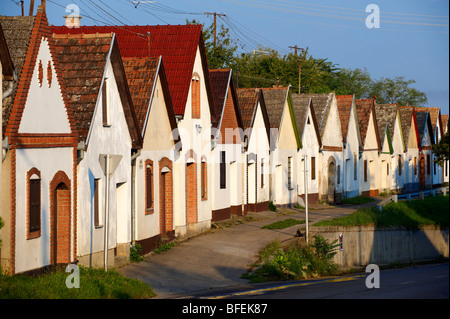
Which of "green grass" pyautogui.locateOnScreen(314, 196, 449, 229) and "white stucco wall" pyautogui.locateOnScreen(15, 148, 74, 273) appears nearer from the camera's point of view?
"white stucco wall" pyautogui.locateOnScreen(15, 148, 74, 273)

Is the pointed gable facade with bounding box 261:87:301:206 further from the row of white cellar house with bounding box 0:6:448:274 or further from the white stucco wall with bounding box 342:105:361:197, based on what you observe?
the white stucco wall with bounding box 342:105:361:197

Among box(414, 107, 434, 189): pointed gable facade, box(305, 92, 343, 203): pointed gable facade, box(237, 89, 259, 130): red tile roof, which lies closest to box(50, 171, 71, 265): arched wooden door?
box(237, 89, 259, 130): red tile roof

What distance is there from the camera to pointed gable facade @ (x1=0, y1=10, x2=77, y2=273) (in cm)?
1578

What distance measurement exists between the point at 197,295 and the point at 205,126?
1246cm

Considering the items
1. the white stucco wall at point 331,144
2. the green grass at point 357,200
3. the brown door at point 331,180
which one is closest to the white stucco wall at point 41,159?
the white stucco wall at point 331,144

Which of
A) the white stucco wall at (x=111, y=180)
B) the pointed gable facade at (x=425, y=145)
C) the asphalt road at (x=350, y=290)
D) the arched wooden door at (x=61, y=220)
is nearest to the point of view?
the asphalt road at (x=350, y=290)

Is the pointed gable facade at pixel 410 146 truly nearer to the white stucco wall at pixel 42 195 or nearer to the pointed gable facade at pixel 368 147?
the pointed gable facade at pixel 368 147

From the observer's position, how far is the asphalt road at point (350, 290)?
1577 cm

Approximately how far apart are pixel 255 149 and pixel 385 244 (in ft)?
25.5

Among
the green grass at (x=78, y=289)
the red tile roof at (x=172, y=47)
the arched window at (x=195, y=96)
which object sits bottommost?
the green grass at (x=78, y=289)

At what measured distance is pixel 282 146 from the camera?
126 ft

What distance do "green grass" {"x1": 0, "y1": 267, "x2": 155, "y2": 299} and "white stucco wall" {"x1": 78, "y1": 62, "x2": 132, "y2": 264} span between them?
1740 mm

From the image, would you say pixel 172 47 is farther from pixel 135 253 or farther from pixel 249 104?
pixel 135 253

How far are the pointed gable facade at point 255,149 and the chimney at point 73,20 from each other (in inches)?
377
